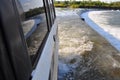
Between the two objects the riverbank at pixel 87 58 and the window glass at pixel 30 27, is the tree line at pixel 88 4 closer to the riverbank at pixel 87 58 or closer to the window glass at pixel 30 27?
the riverbank at pixel 87 58

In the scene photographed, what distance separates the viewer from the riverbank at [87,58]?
5.26 metres

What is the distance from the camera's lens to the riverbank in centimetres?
526

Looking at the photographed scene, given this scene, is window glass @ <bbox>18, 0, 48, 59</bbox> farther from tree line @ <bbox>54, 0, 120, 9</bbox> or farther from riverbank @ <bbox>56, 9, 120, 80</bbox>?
tree line @ <bbox>54, 0, 120, 9</bbox>

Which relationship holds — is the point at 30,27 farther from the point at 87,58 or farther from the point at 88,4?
the point at 88,4

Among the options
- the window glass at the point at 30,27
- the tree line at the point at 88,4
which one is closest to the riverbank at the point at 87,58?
the window glass at the point at 30,27

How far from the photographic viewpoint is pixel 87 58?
6430mm

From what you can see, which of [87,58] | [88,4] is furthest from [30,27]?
[88,4]

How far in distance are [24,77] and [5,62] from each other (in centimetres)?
22

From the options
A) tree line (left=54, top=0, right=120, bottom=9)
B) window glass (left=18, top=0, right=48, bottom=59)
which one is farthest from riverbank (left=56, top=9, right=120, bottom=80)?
tree line (left=54, top=0, right=120, bottom=9)

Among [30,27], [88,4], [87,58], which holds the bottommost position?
[88,4]

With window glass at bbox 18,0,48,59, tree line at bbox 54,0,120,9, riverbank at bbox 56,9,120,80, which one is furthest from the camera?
tree line at bbox 54,0,120,9

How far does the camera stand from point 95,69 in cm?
559

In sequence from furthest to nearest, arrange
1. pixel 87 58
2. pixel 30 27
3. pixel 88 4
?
1. pixel 88 4
2. pixel 87 58
3. pixel 30 27

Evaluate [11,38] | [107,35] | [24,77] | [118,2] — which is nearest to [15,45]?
[11,38]
